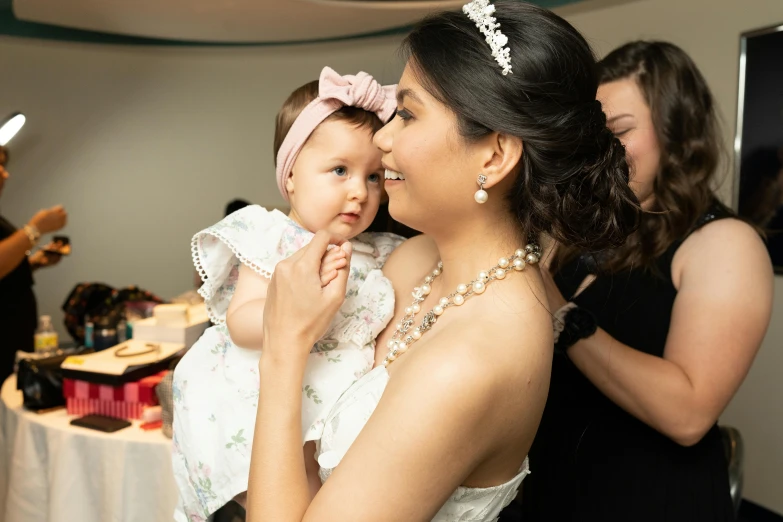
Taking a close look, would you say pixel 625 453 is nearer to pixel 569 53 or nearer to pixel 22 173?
pixel 569 53

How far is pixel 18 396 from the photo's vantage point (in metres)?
2.62

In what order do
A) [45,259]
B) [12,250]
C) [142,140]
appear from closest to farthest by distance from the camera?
[12,250]
[45,259]
[142,140]

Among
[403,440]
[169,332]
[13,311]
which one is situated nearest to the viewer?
[403,440]

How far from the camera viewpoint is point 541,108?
1107 mm

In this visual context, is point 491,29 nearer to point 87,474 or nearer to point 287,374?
point 287,374

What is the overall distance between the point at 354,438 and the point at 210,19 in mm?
5848

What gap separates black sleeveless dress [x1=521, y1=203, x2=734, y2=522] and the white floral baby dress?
71cm

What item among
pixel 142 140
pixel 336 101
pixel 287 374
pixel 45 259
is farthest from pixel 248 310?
pixel 142 140

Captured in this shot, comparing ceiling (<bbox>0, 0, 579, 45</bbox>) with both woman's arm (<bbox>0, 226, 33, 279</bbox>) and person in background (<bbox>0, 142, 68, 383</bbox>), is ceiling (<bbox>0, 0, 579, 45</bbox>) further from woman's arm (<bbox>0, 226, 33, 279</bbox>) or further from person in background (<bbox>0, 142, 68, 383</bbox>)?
woman's arm (<bbox>0, 226, 33, 279</bbox>)

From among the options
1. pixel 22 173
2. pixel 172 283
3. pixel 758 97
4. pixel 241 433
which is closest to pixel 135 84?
pixel 22 173

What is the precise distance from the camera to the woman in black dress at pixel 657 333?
152 cm

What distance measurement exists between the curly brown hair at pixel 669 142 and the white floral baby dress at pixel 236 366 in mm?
761

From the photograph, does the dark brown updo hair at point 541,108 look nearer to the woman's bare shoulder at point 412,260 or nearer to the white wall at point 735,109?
the woman's bare shoulder at point 412,260

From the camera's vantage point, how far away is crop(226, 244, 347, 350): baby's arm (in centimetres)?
125
